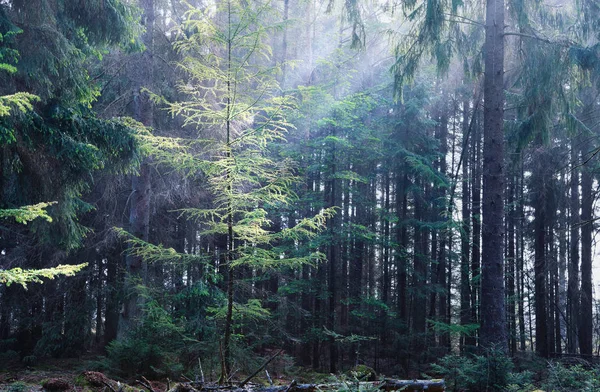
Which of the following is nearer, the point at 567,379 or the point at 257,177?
the point at 567,379

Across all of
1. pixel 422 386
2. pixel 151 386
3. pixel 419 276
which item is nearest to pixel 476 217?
pixel 419 276

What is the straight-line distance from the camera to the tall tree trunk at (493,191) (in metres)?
8.51

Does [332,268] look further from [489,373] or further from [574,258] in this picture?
[574,258]

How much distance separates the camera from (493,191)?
896cm

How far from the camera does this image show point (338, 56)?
16.1 meters

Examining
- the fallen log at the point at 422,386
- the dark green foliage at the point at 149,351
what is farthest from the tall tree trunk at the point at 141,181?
the fallen log at the point at 422,386

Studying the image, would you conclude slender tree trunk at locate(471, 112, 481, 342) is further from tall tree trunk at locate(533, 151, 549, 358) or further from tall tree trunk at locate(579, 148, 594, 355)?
tall tree trunk at locate(579, 148, 594, 355)

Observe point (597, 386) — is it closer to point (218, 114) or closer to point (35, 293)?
point (218, 114)

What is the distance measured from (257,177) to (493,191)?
16.6 ft

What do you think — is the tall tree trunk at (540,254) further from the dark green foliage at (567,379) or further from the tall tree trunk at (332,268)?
the dark green foliage at (567,379)

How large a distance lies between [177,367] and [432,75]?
15187 millimetres

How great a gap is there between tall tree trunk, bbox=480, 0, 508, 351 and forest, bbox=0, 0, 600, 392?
40 millimetres

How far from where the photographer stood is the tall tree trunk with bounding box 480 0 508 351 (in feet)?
27.9

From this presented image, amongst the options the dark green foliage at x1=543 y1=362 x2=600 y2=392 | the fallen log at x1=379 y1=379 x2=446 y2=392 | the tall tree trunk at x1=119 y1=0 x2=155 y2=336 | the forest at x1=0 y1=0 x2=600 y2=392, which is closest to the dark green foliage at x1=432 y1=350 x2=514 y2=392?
the forest at x1=0 y1=0 x2=600 y2=392
